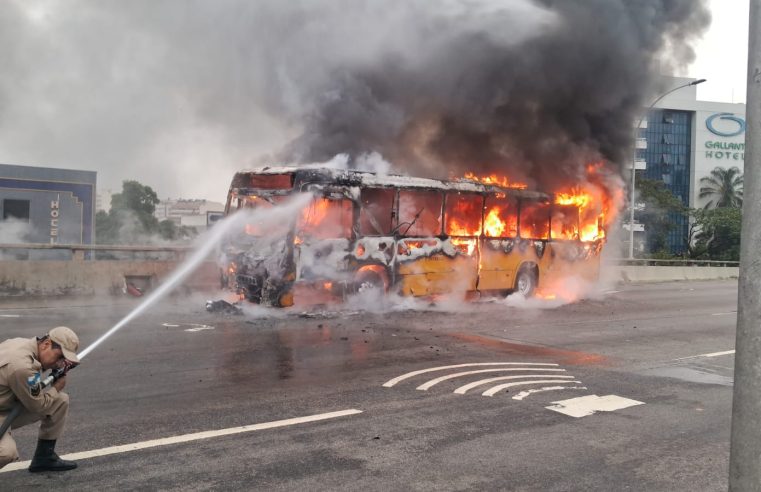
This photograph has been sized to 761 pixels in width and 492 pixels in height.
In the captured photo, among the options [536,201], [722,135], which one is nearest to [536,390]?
[536,201]

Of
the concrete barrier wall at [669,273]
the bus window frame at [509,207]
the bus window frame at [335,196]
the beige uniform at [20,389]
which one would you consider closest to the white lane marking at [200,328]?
the bus window frame at [335,196]

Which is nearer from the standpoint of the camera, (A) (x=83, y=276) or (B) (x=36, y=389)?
(B) (x=36, y=389)

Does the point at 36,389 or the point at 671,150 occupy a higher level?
the point at 671,150

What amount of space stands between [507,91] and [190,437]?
49.3ft

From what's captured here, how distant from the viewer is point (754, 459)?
266 centimetres

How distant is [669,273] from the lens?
27.6m

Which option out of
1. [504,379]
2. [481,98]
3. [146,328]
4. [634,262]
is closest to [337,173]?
[146,328]

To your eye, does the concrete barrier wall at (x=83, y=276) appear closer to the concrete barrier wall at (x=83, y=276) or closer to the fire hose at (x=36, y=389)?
the concrete barrier wall at (x=83, y=276)

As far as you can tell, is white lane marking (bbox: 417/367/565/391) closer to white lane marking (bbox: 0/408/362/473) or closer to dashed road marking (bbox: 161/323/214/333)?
white lane marking (bbox: 0/408/362/473)

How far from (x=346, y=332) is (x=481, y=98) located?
31.8 ft

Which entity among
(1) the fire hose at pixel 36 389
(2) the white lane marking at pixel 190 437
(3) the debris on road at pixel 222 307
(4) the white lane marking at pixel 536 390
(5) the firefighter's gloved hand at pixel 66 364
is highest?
(5) the firefighter's gloved hand at pixel 66 364

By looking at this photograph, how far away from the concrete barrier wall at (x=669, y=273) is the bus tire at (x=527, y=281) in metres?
10.1

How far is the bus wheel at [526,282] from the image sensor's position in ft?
52.3

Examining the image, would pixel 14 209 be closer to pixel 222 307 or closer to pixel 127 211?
pixel 127 211
